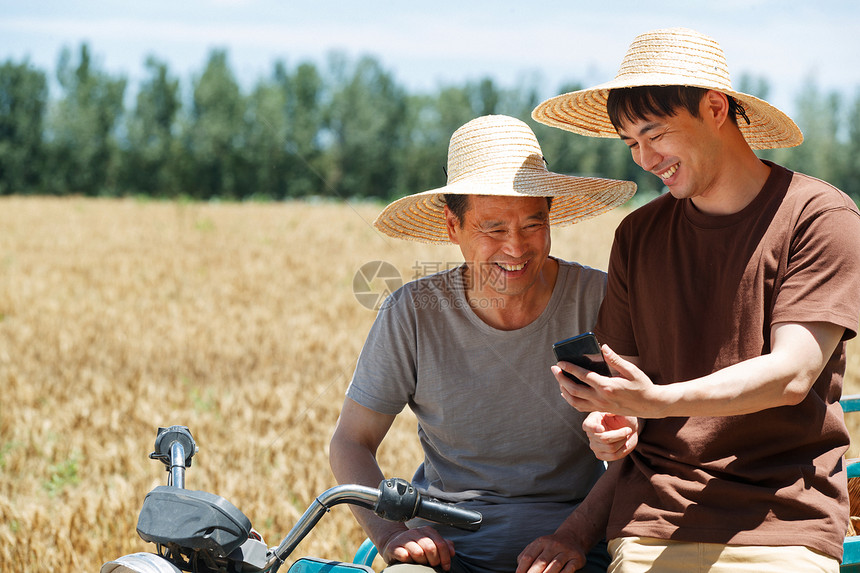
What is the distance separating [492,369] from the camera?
8.70 ft

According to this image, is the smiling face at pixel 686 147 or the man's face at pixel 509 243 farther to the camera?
the man's face at pixel 509 243

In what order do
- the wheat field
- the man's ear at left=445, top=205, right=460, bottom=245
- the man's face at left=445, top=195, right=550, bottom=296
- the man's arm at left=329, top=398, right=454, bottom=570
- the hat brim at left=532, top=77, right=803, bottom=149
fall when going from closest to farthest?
the hat brim at left=532, top=77, right=803, bottom=149 → the man's arm at left=329, top=398, right=454, bottom=570 → the man's face at left=445, top=195, right=550, bottom=296 → the man's ear at left=445, top=205, right=460, bottom=245 → the wheat field

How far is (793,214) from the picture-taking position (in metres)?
2.03

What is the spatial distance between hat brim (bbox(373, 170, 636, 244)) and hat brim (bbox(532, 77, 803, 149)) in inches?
6.6

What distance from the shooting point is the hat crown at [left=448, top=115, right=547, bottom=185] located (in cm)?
270

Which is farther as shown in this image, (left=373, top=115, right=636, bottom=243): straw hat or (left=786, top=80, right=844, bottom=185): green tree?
(left=786, top=80, right=844, bottom=185): green tree

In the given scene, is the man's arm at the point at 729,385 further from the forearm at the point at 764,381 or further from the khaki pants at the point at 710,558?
the khaki pants at the point at 710,558

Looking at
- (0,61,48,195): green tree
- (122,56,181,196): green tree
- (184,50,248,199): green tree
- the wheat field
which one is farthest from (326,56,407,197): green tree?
the wheat field

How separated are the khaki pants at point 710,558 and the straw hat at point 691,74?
107 centimetres

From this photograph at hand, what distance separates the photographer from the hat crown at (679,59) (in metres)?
2.13

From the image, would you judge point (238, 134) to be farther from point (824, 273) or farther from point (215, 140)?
point (824, 273)

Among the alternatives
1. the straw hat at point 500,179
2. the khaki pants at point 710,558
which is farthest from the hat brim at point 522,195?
the khaki pants at point 710,558

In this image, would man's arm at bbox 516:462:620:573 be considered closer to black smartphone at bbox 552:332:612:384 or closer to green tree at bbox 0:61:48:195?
black smartphone at bbox 552:332:612:384

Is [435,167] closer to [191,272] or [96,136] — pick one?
[96,136]
